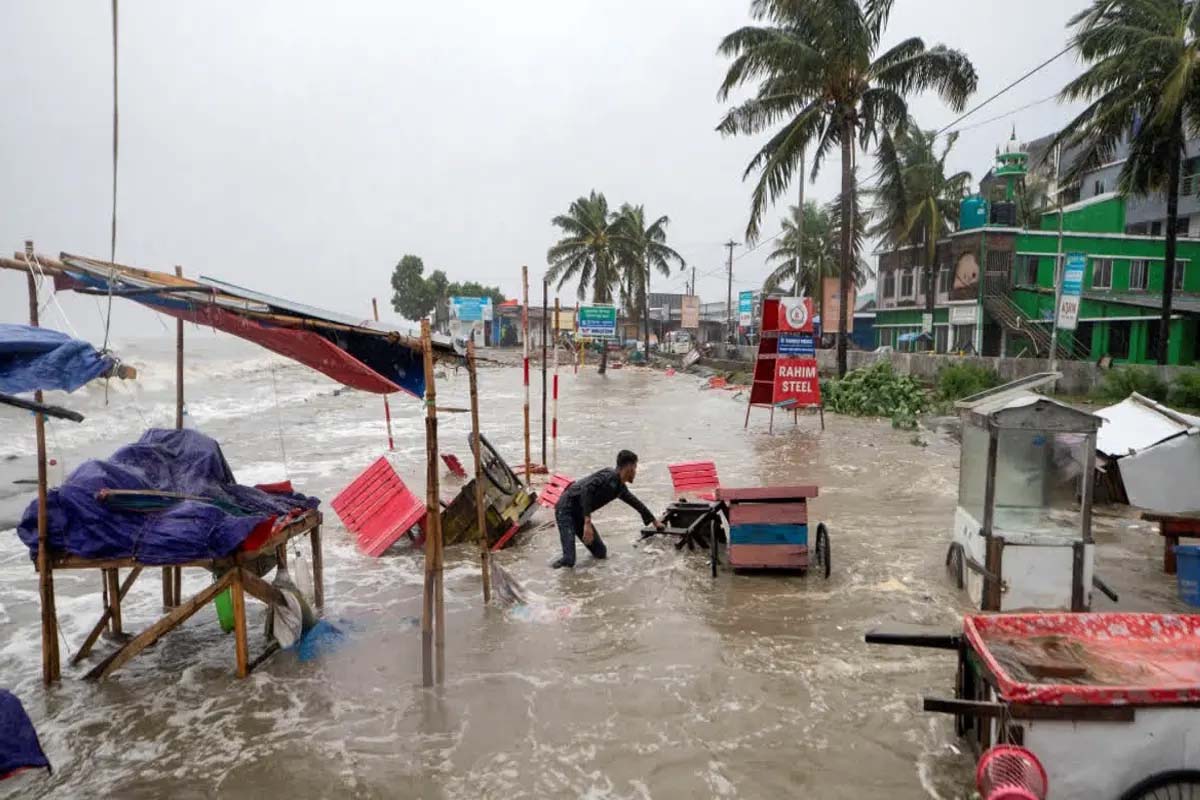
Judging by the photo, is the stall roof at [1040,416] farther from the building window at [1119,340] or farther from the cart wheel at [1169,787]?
the building window at [1119,340]

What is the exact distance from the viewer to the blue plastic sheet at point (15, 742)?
13.0 ft

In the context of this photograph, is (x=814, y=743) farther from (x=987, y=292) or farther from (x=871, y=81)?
(x=987, y=292)

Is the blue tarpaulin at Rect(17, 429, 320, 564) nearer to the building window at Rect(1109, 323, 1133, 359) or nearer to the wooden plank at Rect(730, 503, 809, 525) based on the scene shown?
the wooden plank at Rect(730, 503, 809, 525)

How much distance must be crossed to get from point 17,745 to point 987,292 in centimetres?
3654

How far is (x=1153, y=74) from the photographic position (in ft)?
63.2

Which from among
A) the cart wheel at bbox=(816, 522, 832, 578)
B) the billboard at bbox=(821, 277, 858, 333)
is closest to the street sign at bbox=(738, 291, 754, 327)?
the billboard at bbox=(821, 277, 858, 333)

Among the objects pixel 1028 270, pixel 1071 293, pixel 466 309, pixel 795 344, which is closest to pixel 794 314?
pixel 795 344

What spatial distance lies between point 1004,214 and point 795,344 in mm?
22134

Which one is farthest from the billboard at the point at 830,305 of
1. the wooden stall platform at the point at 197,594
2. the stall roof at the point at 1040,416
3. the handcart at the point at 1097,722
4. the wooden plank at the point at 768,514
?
the handcart at the point at 1097,722

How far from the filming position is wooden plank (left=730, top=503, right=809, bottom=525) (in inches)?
292

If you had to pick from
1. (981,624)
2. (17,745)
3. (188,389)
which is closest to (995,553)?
(981,624)

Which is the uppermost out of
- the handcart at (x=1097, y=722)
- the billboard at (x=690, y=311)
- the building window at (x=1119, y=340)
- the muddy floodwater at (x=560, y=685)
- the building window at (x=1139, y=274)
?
the building window at (x=1139, y=274)

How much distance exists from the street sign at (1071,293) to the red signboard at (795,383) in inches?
228

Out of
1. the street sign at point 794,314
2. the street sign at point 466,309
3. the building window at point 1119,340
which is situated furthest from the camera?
the street sign at point 466,309
